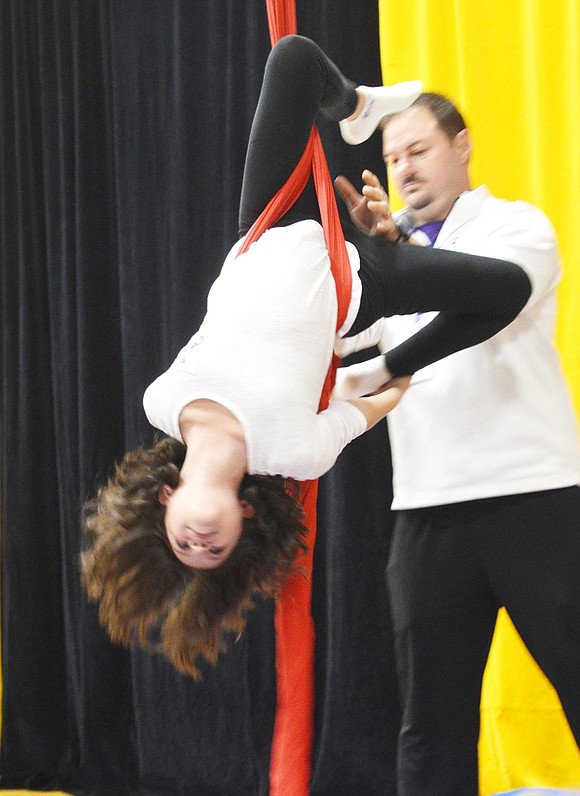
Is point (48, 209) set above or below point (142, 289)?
above

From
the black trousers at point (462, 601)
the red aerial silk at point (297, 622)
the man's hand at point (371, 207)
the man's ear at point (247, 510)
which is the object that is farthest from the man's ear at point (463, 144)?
the man's ear at point (247, 510)

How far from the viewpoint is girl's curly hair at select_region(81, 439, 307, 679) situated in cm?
175

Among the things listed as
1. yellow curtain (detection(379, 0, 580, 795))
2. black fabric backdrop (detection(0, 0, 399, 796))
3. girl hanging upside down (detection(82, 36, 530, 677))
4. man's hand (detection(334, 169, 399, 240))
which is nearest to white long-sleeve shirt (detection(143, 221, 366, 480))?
girl hanging upside down (detection(82, 36, 530, 677))

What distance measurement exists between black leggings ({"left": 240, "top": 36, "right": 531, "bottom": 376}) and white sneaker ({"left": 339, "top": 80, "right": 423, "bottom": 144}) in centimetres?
14

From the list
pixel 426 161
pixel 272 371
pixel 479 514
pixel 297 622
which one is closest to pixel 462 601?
pixel 479 514

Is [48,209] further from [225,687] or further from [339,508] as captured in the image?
[225,687]

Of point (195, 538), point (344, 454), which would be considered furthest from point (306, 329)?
point (344, 454)

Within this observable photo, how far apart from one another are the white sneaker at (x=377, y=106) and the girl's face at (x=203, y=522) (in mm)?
734

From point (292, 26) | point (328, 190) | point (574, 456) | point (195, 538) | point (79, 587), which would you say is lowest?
point (79, 587)

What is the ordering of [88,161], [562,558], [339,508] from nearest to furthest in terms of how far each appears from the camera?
[562,558], [339,508], [88,161]

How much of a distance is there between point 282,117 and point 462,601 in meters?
0.91

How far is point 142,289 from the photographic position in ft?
10.1

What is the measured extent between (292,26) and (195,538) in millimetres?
920

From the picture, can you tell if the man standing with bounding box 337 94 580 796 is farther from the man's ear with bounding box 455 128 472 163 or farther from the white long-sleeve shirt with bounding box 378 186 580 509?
the man's ear with bounding box 455 128 472 163
